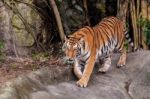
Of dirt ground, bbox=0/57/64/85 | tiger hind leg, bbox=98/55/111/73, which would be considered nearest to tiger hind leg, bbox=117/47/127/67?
tiger hind leg, bbox=98/55/111/73

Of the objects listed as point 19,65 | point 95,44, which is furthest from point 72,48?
point 19,65

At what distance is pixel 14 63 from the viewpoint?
919 cm

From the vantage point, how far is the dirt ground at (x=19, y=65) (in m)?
8.29

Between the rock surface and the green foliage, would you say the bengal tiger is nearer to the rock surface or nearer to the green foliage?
the rock surface

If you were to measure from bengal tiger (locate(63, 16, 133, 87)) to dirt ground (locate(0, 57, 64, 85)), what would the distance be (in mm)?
844

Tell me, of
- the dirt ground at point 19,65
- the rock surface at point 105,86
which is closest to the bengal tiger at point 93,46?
the rock surface at point 105,86

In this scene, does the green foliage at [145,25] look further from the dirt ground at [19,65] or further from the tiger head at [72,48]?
the tiger head at [72,48]

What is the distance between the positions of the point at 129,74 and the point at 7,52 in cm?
234

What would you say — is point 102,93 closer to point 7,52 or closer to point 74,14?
point 7,52

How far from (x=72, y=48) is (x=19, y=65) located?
1539 mm

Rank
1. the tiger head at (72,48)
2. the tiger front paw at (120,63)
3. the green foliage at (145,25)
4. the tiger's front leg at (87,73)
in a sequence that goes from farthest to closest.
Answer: the green foliage at (145,25) → the tiger front paw at (120,63) → the tiger's front leg at (87,73) → the tiger head at (72,48)

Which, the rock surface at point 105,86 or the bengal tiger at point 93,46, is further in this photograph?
the bengal tiger at point 93,46

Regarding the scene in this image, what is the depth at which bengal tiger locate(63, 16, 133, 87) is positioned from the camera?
798 centimetres

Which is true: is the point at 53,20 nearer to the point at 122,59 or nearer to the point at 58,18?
the point at 58,18
